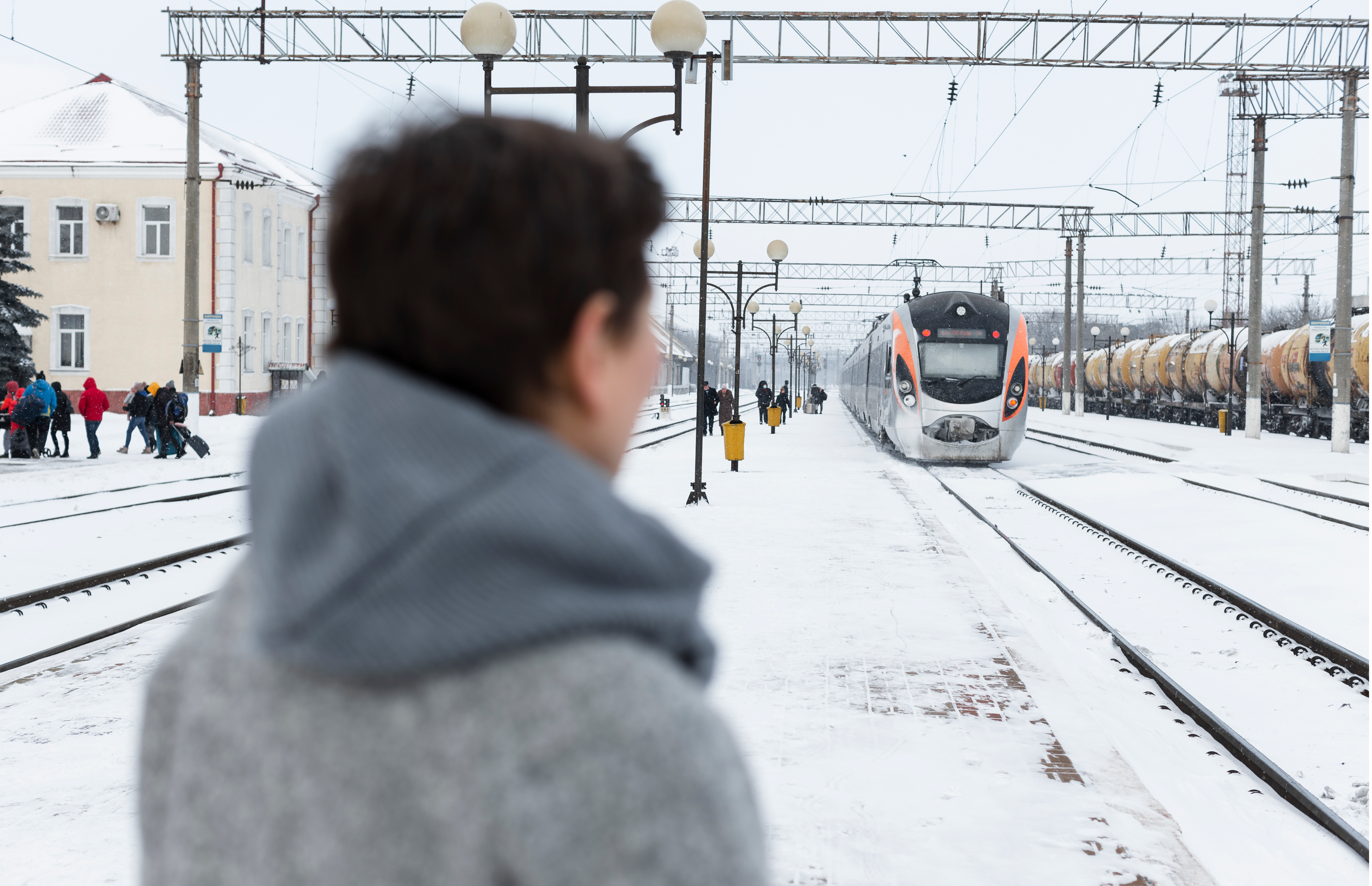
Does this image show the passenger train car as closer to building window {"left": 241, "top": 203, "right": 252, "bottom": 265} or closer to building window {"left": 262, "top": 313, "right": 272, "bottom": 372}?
building window {"left": 241, "top": 203, "right": 252, "bottom": 265}

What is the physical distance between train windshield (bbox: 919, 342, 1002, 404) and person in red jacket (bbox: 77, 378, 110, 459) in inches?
535

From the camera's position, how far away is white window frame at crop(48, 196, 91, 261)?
34219mm

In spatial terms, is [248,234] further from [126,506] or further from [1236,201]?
[1236,201]

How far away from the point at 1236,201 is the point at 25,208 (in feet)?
165

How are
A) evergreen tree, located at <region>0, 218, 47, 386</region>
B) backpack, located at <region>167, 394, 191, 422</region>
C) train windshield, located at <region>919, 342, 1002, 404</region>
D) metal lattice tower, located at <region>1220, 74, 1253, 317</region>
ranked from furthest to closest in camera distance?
metal lattice tower, located at <region>1220, 74, 1253, 317</region>
evergreen tree, located at <region>0, 218, 47, 386</region>
train windshield, located at <region>919, 342, 1002, 404</region>
backpack, located at <region>167, 394, 191, 422</region>

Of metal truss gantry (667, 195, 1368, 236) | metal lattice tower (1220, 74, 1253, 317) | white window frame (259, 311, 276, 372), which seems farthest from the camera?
metal lattice tower (1220, 74, 1253, 317)

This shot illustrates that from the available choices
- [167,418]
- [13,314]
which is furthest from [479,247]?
[13,314]

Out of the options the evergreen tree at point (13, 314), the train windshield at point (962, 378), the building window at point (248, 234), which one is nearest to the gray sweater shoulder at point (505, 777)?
the train windshield at point (962, 378)

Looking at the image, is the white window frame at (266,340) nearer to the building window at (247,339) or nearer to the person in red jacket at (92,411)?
the building window at (247,339)

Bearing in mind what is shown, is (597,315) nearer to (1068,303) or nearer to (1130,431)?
(1130,431)

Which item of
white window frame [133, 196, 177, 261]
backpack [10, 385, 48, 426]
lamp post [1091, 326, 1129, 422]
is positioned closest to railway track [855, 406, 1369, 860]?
backpack [10, 385, 48, 426]

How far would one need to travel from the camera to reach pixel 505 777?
88cm

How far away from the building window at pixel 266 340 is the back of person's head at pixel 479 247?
36.7 meters

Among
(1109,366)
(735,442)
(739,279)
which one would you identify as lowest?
(735,442)
